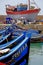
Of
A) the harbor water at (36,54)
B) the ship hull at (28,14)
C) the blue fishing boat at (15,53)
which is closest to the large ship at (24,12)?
the ship hull at (28,14)

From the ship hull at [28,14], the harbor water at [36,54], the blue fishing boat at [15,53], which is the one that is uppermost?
the blue fishing boat at [15,53]

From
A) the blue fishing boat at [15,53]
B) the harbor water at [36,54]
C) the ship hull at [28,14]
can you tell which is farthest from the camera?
the ship hull at [28,14]

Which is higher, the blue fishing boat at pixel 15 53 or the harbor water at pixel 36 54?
the blue fishing boat at pixel 15 53

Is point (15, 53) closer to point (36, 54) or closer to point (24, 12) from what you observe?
point (36, 54)

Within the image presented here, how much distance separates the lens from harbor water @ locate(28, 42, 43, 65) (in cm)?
1246

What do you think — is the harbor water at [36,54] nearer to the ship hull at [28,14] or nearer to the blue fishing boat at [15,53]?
the blue fishing boat at [15,53]

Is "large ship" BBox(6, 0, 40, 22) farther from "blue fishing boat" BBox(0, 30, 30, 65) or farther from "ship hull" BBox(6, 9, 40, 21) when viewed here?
"blue fishing boat" BBox(0, 30, 30, 65)

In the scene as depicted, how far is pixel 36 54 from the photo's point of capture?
1459cm

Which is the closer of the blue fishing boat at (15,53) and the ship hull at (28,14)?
the blue fishing boat at (15,53)

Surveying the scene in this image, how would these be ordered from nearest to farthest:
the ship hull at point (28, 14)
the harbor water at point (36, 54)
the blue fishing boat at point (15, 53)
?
the blue fishing boat at point (15, 53), the harbor water at point (36, 54), the ship hull at point (28, 14)

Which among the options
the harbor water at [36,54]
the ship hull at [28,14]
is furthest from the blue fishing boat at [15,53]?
the ship hull at [28,14]

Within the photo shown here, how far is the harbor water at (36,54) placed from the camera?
12464 millimetres

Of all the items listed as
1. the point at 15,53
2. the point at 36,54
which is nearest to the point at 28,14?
the point at 36,54

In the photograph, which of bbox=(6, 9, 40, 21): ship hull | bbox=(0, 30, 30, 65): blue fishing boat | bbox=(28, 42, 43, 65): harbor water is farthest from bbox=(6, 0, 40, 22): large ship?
bbox=(0, 30, 30, 65): blue fishing boat
